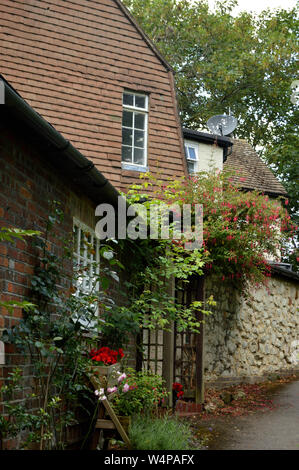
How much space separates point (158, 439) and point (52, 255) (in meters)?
2.24

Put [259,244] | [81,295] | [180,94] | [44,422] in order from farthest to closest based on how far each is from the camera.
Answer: [180,94] → [259,244] → [81,295] → [44,422]

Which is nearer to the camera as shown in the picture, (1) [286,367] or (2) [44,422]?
(2) [44,422]

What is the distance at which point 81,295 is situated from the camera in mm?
5523

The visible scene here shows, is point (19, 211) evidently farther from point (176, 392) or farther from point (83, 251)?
point (176, 392)

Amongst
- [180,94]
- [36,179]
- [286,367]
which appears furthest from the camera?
[180,94]

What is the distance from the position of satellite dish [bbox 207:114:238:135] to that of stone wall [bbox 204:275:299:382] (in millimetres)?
4539

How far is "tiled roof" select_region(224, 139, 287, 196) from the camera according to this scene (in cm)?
1892

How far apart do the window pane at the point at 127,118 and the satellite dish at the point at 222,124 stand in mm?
5735

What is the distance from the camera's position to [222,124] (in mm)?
16234

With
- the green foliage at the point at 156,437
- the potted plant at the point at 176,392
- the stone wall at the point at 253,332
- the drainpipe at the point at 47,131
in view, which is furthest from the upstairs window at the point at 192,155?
the green foliage at the point at 156,437

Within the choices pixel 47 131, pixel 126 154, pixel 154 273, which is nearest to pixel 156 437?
pixel 154 273

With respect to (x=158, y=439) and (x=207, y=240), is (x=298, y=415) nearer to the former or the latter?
(x=207, y=240)

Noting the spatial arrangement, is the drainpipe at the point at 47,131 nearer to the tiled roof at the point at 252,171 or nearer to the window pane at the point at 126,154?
the window pane at the point at 126,154

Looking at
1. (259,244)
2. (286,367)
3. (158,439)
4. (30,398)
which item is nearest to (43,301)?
(30,398)
